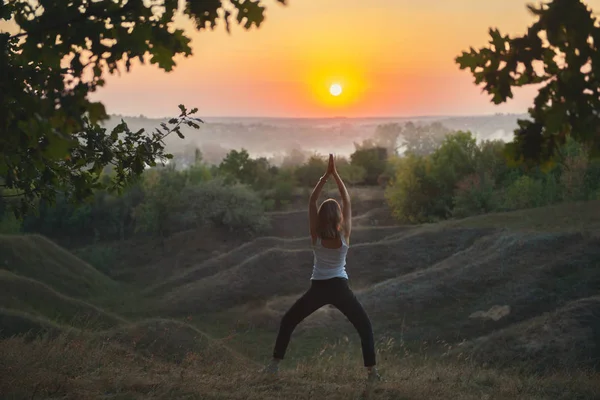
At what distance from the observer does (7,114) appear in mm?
5387

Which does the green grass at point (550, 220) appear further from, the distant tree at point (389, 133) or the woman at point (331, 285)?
the distant tree at point (389, 133)

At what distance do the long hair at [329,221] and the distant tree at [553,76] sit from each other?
321 centimetres

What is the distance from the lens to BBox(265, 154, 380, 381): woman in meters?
8.17

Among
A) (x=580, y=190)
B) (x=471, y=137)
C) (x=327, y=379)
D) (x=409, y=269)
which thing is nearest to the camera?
(x=327, y=379)

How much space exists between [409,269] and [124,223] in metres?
43.4

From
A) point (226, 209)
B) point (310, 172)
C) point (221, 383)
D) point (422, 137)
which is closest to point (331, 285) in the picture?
point (221, 383)

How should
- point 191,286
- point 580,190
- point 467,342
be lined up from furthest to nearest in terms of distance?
point 580,190
point 191,286
point 467,342

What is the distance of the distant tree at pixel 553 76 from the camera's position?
4605mm

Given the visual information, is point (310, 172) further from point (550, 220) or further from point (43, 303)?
point (43, 303)

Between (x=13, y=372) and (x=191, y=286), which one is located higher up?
(x=13, y=372)

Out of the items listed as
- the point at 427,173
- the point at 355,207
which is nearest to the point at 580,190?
the point at 427,173

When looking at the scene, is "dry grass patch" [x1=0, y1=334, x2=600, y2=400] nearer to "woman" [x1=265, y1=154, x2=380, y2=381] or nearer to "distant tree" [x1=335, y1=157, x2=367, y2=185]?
"woman" [x1=265, y1=154, x2=380, y2=381]

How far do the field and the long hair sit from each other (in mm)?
1792

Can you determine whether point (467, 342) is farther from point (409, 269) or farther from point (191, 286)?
point (191, 286)
